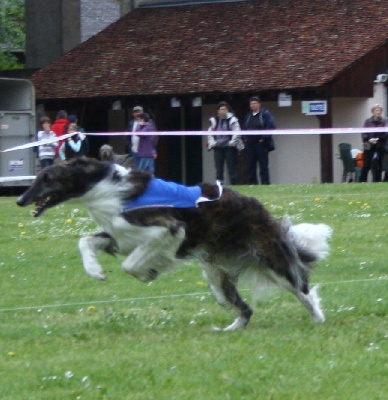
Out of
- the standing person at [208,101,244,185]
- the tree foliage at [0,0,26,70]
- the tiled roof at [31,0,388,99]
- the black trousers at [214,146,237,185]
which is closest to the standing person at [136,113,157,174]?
the standing person at [208,101,244,185]

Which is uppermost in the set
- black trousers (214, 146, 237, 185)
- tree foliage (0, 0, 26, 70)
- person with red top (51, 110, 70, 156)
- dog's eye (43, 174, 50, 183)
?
tree foliage (0, 0, 26, 70)

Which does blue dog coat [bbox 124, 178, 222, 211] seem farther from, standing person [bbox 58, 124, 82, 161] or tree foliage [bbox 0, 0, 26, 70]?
tree foliage [bbox 0, 0, 26, 70]

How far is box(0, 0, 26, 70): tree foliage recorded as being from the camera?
45750 mm

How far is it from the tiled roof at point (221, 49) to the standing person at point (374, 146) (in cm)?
341

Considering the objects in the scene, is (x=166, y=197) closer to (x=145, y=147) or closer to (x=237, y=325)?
(x=237, y=325)

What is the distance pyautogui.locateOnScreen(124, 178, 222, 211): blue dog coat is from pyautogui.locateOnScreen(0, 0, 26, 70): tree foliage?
3753 centimetres

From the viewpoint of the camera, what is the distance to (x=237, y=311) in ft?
29.4

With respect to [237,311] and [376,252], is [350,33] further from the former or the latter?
[237,311]

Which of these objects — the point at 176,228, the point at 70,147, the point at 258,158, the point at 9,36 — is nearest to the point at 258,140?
the point at 258,158

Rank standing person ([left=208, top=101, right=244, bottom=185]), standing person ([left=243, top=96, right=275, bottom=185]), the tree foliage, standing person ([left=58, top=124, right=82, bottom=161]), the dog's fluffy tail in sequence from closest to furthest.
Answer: the dog's fluffy tail, standing person ([left=243, top=96, right=275, bottom=185]), standing person ([left=208, top=101, right=244, bottom=185]), standing person ([left=58, top=124, right=82, bottom=161]), the tree foliage

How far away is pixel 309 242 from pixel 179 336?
4.63 ft

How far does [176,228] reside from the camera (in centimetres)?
863

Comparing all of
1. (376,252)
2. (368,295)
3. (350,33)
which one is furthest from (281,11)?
(368,295)

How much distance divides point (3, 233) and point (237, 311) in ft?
23.8
